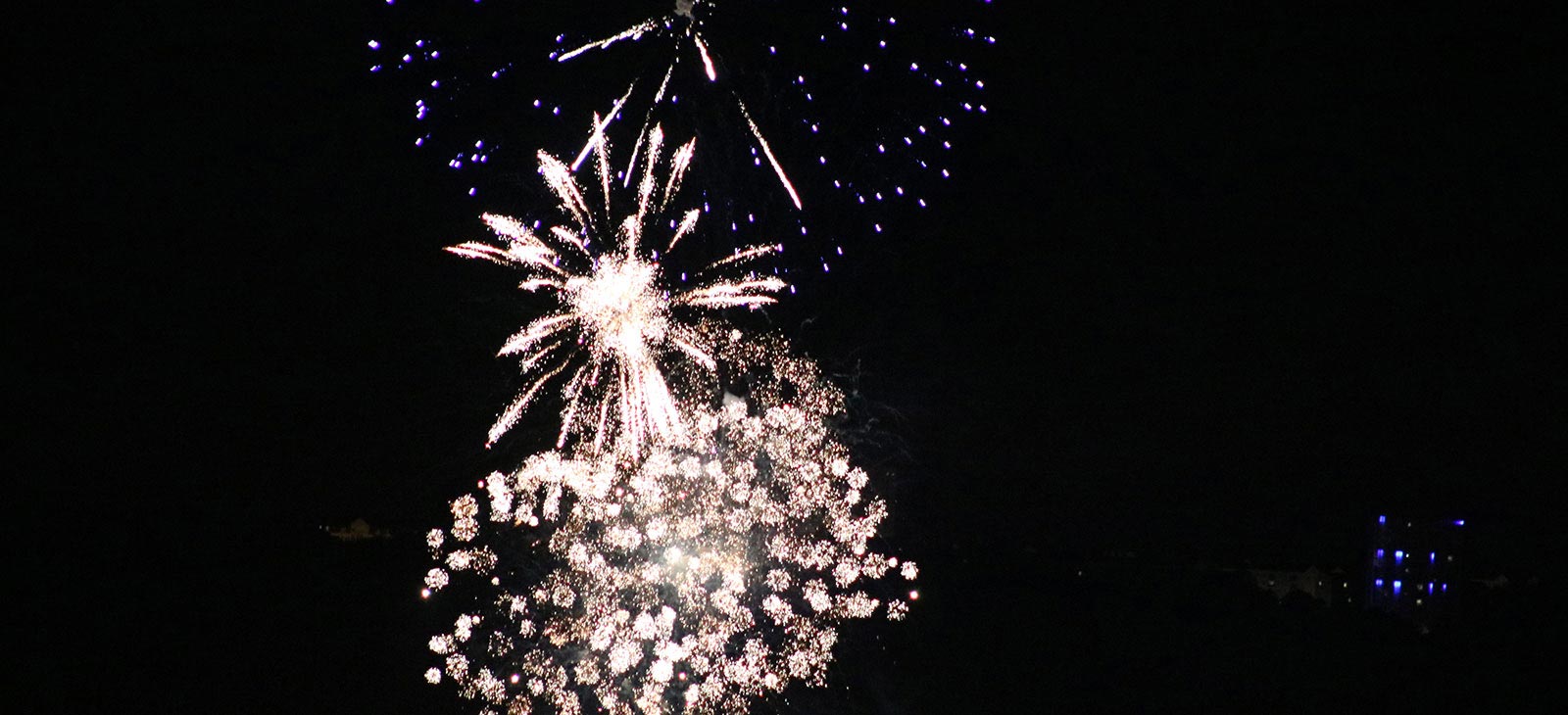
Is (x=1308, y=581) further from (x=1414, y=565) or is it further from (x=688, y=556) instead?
(x=688, y=556)

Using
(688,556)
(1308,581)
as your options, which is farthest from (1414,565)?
(688,556)

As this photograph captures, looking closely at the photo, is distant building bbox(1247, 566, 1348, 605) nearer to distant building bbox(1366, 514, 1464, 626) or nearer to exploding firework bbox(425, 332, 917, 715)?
distant building bbox(1366, 514, 1464, 626)

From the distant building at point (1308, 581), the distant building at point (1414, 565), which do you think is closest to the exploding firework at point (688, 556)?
the distant building at point (1308, 581)

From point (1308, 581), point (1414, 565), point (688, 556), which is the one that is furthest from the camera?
point (1308, 581)

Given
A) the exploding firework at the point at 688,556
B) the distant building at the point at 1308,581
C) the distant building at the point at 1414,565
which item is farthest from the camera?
the distant building at the point at 1308,581

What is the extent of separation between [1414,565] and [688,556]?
136 ft

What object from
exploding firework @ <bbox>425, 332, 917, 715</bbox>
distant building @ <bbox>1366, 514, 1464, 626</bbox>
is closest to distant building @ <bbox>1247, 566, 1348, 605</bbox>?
distant building @ <bbox>1366, 514, 1464, 626</bbox>

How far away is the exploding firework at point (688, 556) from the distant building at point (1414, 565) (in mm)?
38570

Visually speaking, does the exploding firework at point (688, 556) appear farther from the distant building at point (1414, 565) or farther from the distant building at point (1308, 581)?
the distant building at point (1414, 565)

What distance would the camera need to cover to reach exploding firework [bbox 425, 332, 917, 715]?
12727 millimetres

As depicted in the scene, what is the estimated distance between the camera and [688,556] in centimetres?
1296

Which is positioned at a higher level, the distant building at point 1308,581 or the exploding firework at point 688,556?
the distant building at point 1308,581

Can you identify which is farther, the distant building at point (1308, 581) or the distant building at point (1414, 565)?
the distant building at point (1308, 581)

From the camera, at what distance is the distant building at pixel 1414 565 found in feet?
146
